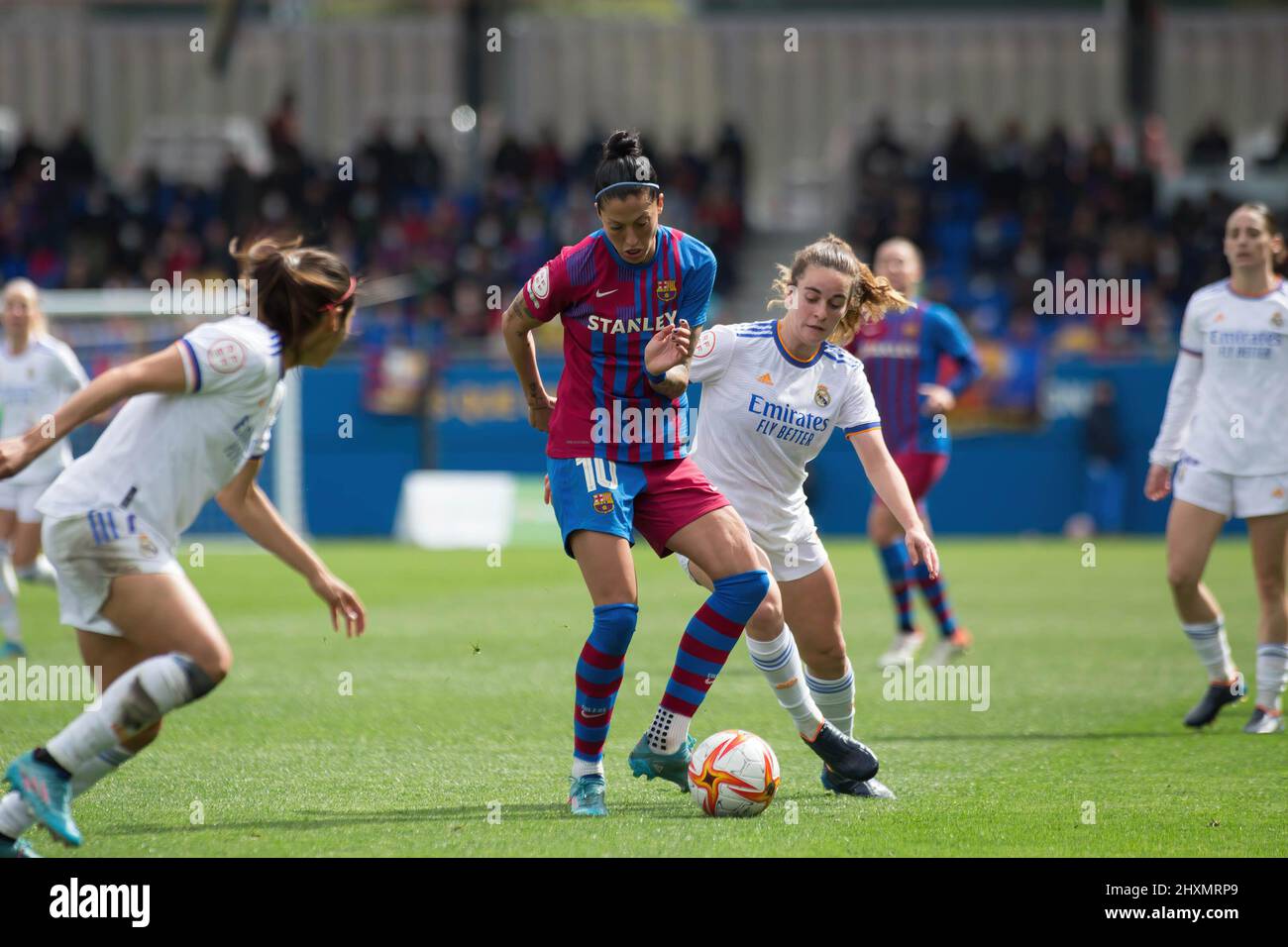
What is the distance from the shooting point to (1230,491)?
760 centimetres

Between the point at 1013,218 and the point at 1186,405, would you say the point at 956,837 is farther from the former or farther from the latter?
the point at 1013,218

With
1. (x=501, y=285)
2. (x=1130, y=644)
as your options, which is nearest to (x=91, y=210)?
(x=501, y=285)

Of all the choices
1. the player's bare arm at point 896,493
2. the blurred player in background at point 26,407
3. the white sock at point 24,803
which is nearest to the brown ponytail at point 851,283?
the player's bare arm at point 896,493

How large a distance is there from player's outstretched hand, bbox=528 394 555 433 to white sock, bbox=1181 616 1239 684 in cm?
350

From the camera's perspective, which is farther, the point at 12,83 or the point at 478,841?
the point at 12,83

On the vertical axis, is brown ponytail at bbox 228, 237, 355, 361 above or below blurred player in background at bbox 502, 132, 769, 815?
above

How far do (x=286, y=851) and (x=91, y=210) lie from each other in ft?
70.5

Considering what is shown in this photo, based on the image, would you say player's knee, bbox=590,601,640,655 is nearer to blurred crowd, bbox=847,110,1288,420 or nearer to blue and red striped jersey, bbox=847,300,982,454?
blue and red striped jersey, bbox=847,300,982,454

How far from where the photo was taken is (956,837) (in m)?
5.30

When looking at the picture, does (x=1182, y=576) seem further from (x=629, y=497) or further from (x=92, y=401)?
(x=92, y=401)

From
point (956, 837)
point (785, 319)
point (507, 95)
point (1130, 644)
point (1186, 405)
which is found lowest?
point (1130, 644)

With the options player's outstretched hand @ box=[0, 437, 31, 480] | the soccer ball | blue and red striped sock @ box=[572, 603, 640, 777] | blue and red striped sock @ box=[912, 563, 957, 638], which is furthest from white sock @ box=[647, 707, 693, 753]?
Answer: blue and red striped sock @ box=[912, 563, 957, 638]

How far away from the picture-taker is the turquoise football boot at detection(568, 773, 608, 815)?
5.68 metres
